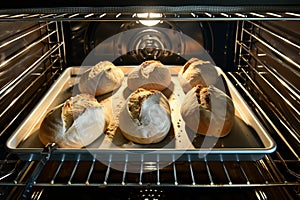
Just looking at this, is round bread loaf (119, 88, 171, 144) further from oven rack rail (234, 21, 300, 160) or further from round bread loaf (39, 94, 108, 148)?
oven rack rail (234, 21, 300, 160)

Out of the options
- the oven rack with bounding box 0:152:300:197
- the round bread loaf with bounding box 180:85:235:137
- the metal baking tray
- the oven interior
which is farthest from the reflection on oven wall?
the oven rack with bounding box 0:152:300:197

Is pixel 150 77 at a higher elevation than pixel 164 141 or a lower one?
higher

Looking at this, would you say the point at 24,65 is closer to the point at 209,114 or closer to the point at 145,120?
the point at 145,120

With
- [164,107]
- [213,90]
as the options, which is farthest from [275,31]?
[164,107]

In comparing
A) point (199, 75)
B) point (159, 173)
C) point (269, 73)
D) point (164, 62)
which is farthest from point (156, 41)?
point (159, 173)

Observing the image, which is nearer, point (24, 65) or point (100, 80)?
point (24, 65)

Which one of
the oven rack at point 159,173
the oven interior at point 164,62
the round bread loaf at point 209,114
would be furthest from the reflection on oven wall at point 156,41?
the oven rack at point 159,173

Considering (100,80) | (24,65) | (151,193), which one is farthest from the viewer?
(100,80)
